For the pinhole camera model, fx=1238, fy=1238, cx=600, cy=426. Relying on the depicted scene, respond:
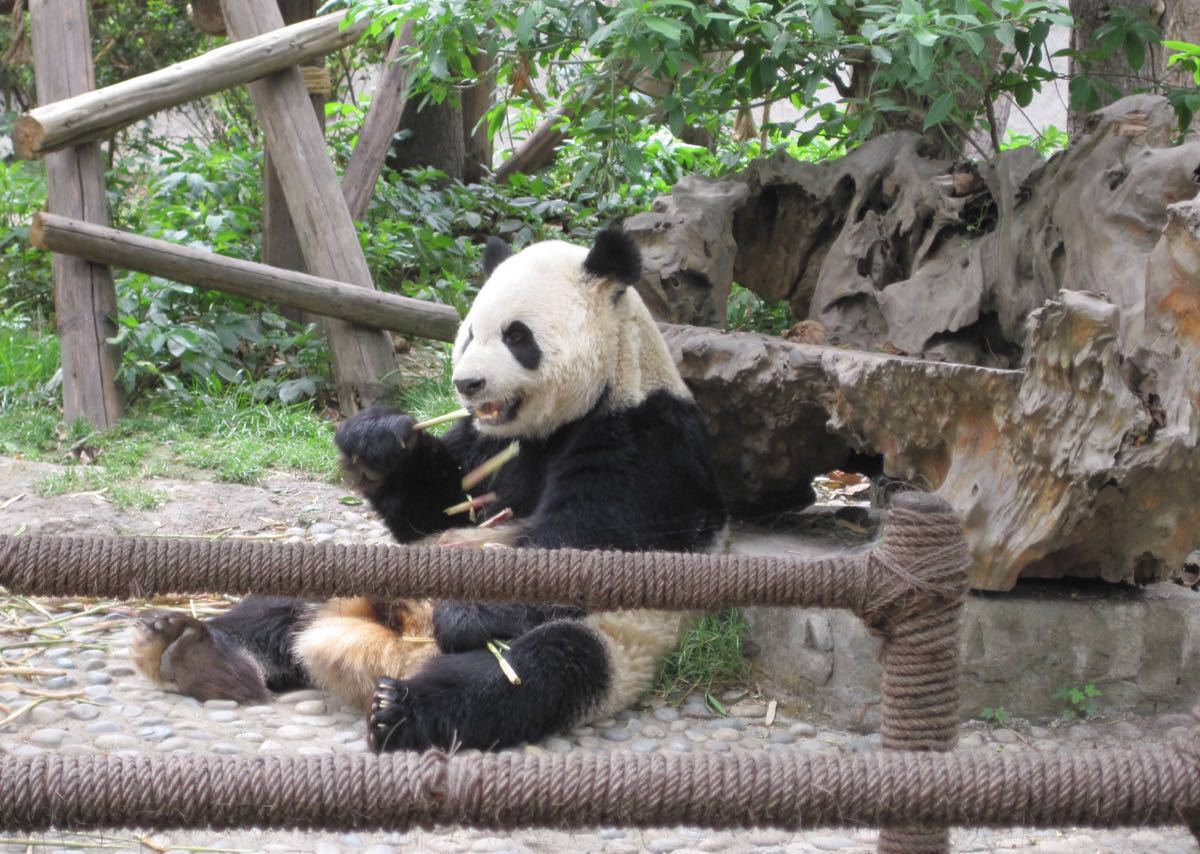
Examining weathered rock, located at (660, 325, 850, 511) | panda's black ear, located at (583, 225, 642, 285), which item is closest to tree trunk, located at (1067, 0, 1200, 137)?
weathered rock, located at (660, 325, 850, 511)

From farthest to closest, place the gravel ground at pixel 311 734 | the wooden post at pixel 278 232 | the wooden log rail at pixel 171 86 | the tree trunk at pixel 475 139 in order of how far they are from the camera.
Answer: the tree trunk at pixel 475 139 < the wooden post at pixel 278 232 < the wooden log rail at pixel 171 86 < the gravel ground at pixel 311 734

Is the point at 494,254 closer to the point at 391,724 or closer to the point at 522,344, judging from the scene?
the point at 522,344

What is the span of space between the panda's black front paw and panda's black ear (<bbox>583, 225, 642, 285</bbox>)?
710mm

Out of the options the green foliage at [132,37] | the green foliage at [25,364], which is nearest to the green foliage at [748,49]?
the green foliage at [25,364]

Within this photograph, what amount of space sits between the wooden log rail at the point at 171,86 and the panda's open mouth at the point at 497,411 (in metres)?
3.09

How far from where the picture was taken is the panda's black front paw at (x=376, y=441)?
3551 mm

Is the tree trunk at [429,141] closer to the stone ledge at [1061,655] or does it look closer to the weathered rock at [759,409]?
the weathered rock at [759,409]

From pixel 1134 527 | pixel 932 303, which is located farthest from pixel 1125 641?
pixel 932 303

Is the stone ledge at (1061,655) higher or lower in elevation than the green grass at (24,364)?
lower

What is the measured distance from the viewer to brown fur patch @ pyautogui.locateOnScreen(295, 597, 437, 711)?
3.21 metres

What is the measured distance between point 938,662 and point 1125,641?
1.77m

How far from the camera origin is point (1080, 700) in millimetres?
3215

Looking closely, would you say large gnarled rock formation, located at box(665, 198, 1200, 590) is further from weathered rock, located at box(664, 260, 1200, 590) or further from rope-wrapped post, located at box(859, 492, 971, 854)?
rope-wrapped post, located at box(859, 492, 971, 854)

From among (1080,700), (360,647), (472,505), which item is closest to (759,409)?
(472,505)
